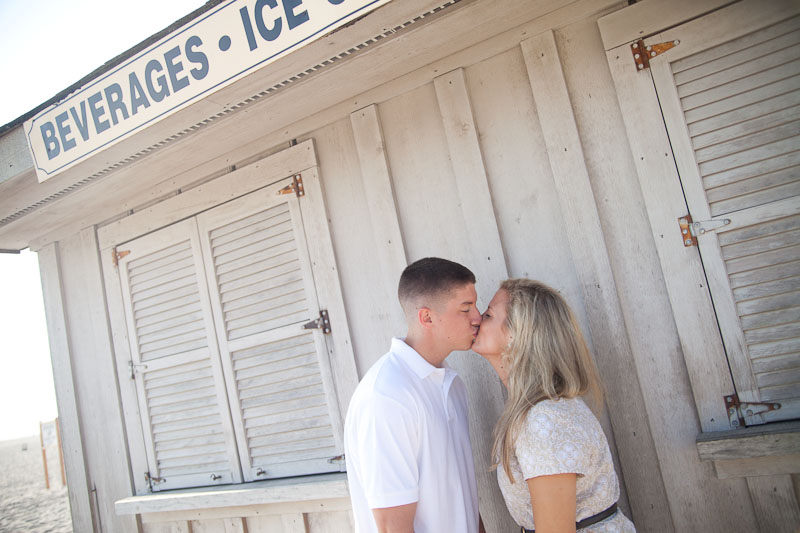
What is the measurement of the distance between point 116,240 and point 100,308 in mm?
572

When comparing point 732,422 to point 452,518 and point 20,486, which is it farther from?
point 20,486

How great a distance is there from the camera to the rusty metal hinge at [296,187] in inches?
136

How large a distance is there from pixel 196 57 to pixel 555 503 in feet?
8.17

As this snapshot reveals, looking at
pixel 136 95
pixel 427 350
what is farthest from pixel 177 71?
pixel 427 350

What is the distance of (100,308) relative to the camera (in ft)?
14.3

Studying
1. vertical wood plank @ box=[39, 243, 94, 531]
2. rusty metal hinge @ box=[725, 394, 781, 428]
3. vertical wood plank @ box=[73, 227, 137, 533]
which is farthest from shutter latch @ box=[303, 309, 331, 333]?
vertical wood plank @ box=[39, 243, 94, 531]

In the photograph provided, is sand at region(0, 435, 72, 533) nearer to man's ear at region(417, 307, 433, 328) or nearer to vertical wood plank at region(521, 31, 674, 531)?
man's ear at region(417, 307, 433, 328)

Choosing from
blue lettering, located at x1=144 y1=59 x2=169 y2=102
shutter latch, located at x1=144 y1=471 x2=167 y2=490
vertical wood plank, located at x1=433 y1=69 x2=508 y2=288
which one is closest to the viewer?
blue lettering, located at x1=144 y1=59 x2=169 y2=102

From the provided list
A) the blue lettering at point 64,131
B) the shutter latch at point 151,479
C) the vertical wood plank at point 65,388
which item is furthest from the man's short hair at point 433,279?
the vertical wood plank at point 65,388

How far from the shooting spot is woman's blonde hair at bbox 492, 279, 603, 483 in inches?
81.8

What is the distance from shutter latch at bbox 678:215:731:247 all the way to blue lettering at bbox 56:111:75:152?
3.19m

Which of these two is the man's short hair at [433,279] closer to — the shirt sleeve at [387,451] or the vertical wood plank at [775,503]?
the shirt sleeve at [387,451]

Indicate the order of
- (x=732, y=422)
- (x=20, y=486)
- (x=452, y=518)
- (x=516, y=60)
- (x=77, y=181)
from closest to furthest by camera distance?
(x=452, y=518) → (x=732, y=422) → (x=516, y=60) → (x=77, y=181) → (x=20, y=486)

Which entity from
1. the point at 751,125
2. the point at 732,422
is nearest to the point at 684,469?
the point at 732,422
